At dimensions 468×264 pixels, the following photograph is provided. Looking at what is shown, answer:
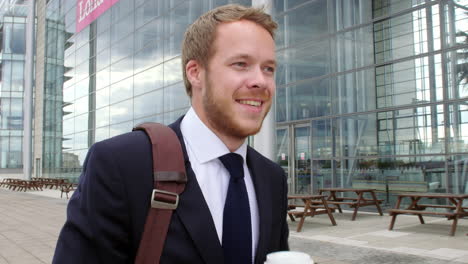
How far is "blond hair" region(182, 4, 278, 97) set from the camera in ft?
4.11

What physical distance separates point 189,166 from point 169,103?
18.7m

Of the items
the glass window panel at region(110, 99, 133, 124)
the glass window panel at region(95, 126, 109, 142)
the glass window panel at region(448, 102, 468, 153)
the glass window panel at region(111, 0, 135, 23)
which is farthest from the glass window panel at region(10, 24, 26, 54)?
the glass window panel at region(448, 102, 468, 153)

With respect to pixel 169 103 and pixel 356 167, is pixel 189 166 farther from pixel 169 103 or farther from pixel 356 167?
pixel 169 103

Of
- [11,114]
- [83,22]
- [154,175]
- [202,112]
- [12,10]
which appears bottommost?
[154,175]

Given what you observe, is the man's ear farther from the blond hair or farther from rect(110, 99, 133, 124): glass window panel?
rect(110, 99, 133, 124): glass window panel

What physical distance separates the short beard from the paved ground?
3.85 m

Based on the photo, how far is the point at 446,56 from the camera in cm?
989

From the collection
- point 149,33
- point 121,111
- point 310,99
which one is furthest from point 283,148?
point 121,111

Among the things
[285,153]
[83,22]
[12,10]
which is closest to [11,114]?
[12,10]

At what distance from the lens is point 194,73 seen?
1.31m

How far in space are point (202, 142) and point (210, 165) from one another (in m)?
0.07

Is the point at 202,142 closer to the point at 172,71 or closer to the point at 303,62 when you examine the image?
the point at 303,62

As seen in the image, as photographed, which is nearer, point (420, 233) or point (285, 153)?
point (420, 233)

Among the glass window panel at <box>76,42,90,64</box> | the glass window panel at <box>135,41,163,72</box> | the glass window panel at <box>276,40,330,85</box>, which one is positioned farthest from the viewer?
the glass window panel at <box>76,42,90,64</box>
